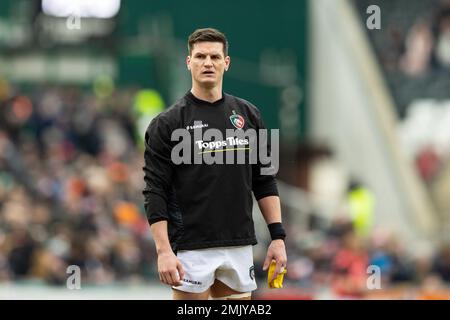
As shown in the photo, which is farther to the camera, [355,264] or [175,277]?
[355,264]

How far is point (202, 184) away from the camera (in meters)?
6.48

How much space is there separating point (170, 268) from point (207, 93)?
95cm

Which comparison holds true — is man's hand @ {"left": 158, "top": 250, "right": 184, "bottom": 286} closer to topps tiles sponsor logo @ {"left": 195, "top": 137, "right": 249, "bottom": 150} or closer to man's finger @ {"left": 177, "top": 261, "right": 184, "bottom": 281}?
man's finger @ {"left": 177, "top": 261, "right": 184, "bottom": 281}

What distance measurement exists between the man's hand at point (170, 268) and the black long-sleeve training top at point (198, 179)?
0.21 metres

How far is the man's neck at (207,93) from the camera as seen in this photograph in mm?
6570

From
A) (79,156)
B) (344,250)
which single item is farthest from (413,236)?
(79,156)

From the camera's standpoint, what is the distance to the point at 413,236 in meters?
24.1

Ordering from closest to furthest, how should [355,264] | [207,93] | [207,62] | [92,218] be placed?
[207,62] → [207,93] → [92,218] → [355,264]

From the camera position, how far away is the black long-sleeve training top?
21.2 ft

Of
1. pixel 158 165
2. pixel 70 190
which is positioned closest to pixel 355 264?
pixel 70 190

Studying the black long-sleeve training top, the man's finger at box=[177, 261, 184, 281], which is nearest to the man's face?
the black long-sleeve training top

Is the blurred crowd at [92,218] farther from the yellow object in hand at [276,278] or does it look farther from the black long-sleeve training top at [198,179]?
the black long-sleeve training top at [198,179]

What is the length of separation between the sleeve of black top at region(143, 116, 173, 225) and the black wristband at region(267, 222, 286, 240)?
61cm

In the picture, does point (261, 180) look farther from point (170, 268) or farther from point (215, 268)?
point (170, 268)
